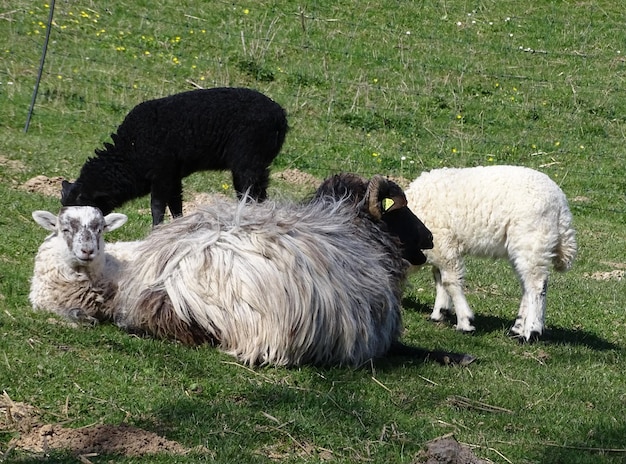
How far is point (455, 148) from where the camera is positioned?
14.7 meters

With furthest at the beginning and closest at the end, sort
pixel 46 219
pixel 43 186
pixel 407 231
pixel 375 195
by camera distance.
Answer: pixel 43 186 → pixel 407 231 → pixel 375 195 → pixel 46 219

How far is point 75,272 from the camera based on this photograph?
6.65m

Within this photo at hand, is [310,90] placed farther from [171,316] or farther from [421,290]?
[171,316]

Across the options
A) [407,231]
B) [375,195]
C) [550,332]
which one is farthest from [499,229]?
[375,195]

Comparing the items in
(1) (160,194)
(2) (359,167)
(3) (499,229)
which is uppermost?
(3) (499,229)

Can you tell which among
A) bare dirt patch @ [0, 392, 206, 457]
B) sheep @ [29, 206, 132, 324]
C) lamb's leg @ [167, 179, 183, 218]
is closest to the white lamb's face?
sheep @ [29, 206, 132, 324]

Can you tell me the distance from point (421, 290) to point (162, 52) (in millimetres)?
8389

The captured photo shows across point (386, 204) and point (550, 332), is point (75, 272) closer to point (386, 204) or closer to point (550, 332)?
point (386, 204)

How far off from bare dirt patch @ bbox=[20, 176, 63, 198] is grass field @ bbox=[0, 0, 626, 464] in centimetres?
12

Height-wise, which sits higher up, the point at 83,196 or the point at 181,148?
the point at 181,148

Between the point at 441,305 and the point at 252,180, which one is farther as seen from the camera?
the point at 252,180

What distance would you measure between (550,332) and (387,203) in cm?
213

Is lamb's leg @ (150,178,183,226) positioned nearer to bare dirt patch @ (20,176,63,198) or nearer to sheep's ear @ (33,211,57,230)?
bare dirt patch @ (20,176,63,198)

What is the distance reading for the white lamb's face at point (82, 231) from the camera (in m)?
6.53
